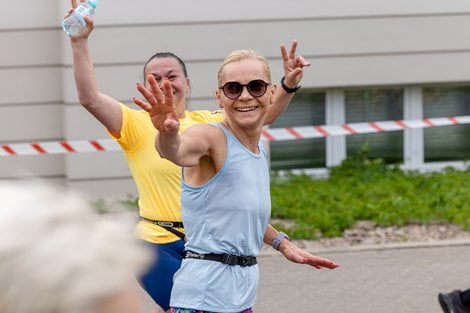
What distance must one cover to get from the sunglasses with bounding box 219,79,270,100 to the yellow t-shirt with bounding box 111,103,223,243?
912 millimetres

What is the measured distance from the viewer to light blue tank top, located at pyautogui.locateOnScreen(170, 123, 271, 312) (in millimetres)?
4148

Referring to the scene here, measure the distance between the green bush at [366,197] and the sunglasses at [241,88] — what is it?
5517 millimetres

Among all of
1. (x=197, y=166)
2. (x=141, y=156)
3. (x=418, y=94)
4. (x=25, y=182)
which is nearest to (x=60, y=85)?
(x=418, y=94)

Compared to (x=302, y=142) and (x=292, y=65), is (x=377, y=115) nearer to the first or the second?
(x=302, y=142)

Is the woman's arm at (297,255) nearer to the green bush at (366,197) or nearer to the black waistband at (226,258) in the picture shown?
the black waistband at (226,258)

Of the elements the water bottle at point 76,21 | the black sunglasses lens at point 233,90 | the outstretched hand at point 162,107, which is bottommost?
the outstretched hand at point 162,107

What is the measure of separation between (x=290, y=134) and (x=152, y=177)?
21.9 ft

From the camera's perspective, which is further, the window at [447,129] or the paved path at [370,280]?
the window at [447,129]

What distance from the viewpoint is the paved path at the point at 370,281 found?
26.2ft

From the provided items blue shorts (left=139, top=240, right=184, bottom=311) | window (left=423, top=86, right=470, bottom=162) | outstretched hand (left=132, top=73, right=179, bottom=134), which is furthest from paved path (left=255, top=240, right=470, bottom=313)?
outstretched hand (left=132, top=73, right=179, bottom=134)

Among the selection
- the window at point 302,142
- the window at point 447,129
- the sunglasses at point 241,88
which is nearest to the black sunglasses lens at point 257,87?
the sunglasses at point 241,88

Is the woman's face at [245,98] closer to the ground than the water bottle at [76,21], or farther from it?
closer to the ground

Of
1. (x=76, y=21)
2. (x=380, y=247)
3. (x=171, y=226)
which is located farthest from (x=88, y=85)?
(x=380, y=247)

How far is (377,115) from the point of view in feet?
41.8
